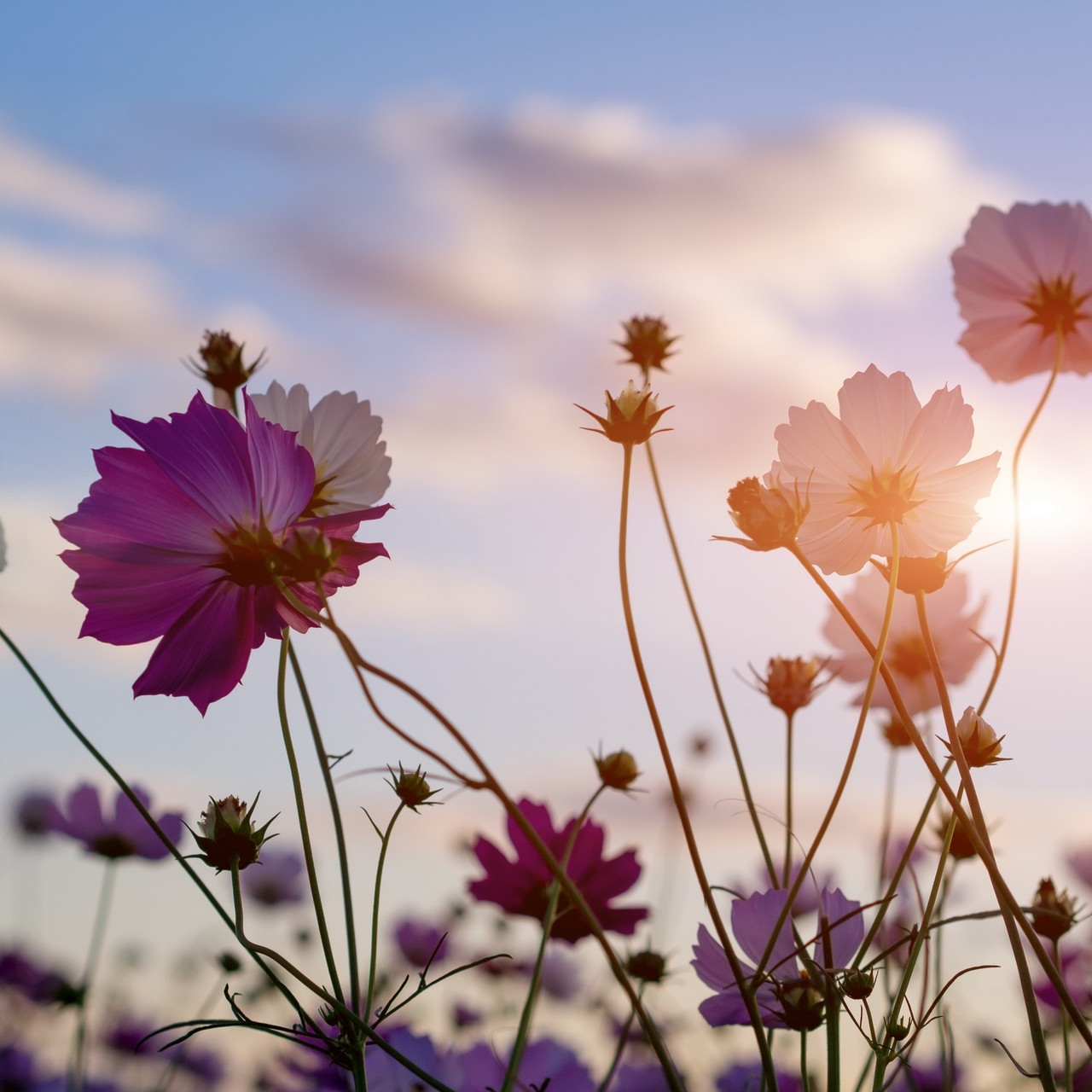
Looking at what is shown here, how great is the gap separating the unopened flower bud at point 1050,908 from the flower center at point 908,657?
284 mm

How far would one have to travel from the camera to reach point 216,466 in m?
0.64

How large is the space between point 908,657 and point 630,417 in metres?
0.59

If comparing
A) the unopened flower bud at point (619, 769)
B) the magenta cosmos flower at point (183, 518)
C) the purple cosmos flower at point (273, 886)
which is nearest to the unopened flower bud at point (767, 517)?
the magenta cosmos flower at point (183, 518)

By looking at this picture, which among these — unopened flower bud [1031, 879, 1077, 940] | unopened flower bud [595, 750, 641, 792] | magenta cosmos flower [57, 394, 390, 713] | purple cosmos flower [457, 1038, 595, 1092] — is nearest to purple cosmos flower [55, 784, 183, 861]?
purple cosmos flower [457, 1038, 595, 1092]

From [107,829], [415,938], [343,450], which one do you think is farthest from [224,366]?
[415,938]

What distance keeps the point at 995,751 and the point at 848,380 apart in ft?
0.69

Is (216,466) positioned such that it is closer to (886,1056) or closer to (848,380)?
(848,380)

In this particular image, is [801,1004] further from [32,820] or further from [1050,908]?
[32,820]

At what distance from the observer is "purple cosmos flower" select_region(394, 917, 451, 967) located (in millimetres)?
2028

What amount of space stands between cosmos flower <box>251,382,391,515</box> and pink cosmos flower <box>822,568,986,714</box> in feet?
1.52

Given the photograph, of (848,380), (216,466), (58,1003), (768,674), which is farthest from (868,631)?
(58,1003)

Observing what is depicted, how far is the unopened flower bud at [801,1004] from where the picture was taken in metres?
0.65

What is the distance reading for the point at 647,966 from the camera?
1018 millimetres

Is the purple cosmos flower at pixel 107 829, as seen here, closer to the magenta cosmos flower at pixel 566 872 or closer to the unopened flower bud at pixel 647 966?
the magenta cosmos flower at pixel 566 872
